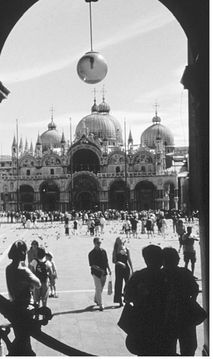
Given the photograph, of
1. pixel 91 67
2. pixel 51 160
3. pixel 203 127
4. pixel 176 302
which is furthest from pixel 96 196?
pixel 176 302

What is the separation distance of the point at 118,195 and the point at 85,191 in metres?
5.07

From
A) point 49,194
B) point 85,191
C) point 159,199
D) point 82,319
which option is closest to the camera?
point 82,319

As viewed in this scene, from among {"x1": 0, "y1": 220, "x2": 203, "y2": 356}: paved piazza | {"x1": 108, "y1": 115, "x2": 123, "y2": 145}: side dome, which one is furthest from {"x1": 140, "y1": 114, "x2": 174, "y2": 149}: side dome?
{"x1": 0, "y1": 220, "x2": 203, "y2": 356}: paved piazza

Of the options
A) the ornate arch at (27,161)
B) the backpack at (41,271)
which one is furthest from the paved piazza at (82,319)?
the ornate arch at (27,161)

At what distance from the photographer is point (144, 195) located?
269 ft

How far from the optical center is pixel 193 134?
21.5 ft

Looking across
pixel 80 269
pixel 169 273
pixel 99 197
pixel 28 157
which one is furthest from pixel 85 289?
pixel 28 157

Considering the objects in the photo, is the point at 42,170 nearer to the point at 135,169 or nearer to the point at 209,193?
the point at 135,169

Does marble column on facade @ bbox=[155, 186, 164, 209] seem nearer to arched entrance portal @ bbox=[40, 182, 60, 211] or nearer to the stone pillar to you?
arched entrance portal @ bbox=[40, 182, 60, 211]

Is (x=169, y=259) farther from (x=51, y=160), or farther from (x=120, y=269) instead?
(x=51, y=160)

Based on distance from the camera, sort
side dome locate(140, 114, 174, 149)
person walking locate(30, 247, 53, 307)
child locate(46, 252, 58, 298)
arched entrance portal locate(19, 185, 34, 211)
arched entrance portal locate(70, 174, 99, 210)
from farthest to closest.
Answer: side dome locate(140, 114, 174, 149) < arched entrance portal locate(19, 185, 34, 211) < arched entrance portal locate(70, 174, 99, 210) < child locate(46, 252, 58, 298) < person walking locate(30, 247, 53, 307)

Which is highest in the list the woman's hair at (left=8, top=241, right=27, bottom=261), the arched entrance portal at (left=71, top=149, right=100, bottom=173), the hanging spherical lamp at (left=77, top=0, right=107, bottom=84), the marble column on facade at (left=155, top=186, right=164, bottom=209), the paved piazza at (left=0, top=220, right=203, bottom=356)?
the arched entrance portal at (left=71, top=149, right=100, bottom=173)

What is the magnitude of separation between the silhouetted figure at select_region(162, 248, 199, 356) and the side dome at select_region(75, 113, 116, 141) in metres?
85.7

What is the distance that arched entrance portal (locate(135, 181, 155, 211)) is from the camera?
81812mm
